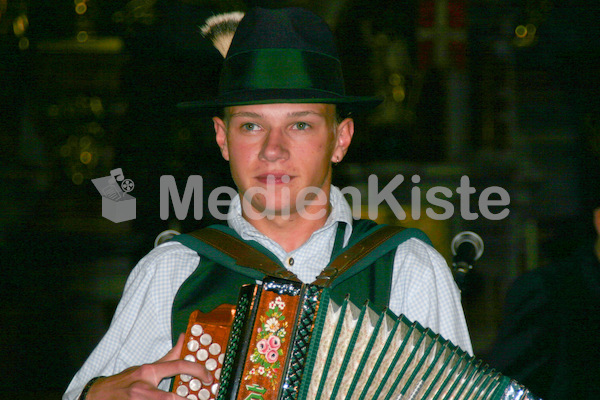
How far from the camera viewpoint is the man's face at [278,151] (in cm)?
189

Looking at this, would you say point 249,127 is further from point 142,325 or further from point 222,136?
point 142,325

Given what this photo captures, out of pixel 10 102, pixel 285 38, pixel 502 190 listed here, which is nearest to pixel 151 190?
pixel 10 102

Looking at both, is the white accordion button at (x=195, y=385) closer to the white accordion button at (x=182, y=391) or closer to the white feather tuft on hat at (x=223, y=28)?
the white accordion button at (x=182, y=391)

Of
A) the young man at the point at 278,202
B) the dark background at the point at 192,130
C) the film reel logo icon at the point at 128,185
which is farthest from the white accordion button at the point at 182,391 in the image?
the film reel logo icon at the point at 128,185

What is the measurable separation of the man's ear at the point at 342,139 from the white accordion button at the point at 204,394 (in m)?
0.82

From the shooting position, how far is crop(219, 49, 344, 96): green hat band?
6.24 ft

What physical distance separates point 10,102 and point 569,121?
175 inches

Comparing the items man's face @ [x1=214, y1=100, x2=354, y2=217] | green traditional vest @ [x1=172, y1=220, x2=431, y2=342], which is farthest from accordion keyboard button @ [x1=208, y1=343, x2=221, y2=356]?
man's face @ [x1=214, y1=100, x2=354, y2=217]

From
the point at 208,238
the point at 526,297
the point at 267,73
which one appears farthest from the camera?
the point at 526,297

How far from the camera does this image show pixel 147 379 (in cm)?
170

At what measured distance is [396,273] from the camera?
1941 mm

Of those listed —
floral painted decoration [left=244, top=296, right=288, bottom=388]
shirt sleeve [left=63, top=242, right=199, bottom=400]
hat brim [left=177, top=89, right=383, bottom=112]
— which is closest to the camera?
floral painted decoration [left=244, top=296, right=288, bottom=388]

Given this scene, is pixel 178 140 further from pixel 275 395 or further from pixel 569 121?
pixel 275 395

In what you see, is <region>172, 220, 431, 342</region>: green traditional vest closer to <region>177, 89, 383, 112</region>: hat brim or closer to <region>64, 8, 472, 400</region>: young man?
<region>64, 8, 472, 400</region>: young man
